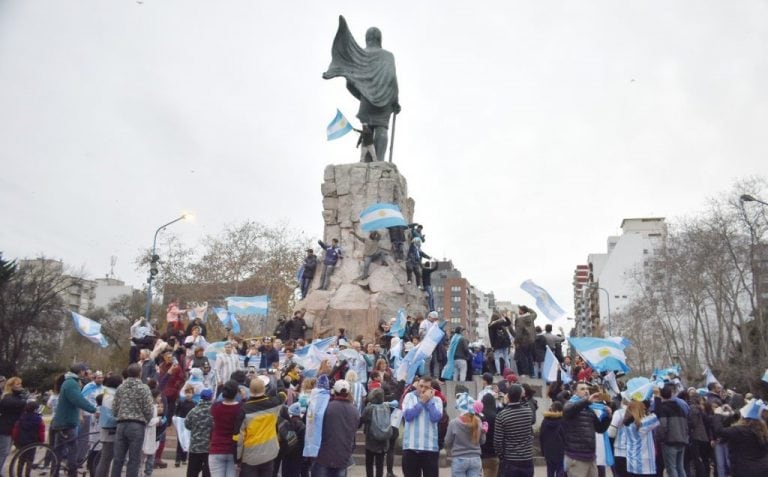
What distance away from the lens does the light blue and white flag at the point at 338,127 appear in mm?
23031

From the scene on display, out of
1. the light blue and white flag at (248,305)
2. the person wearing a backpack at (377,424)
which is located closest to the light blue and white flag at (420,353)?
the person wearing a backpack at (377,424)

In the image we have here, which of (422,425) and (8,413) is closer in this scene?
(422,425)

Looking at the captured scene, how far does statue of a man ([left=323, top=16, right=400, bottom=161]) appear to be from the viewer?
23375mm

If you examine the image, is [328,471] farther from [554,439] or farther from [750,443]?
[750,443]

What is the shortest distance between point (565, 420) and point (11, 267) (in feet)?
125

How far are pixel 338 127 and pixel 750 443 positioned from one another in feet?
59.1

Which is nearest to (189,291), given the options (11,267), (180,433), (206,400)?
(11,267)

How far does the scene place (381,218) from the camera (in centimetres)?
1825

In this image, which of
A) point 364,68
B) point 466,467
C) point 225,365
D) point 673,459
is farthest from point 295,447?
point 364,68

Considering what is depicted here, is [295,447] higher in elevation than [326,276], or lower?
lower

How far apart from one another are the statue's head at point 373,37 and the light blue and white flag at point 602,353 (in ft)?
50.0

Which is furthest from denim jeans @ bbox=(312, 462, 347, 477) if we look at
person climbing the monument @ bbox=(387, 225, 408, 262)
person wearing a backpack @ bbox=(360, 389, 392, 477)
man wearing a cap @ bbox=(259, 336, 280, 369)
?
person climbing the monument @ bbox=(387, 225, 408, 262)

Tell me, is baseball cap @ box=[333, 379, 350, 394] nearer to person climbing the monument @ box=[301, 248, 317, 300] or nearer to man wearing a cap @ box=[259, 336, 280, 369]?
man wearing a cap @ box=[259, 336, 280, 369]

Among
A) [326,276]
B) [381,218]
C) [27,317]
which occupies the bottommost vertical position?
[326,276]
